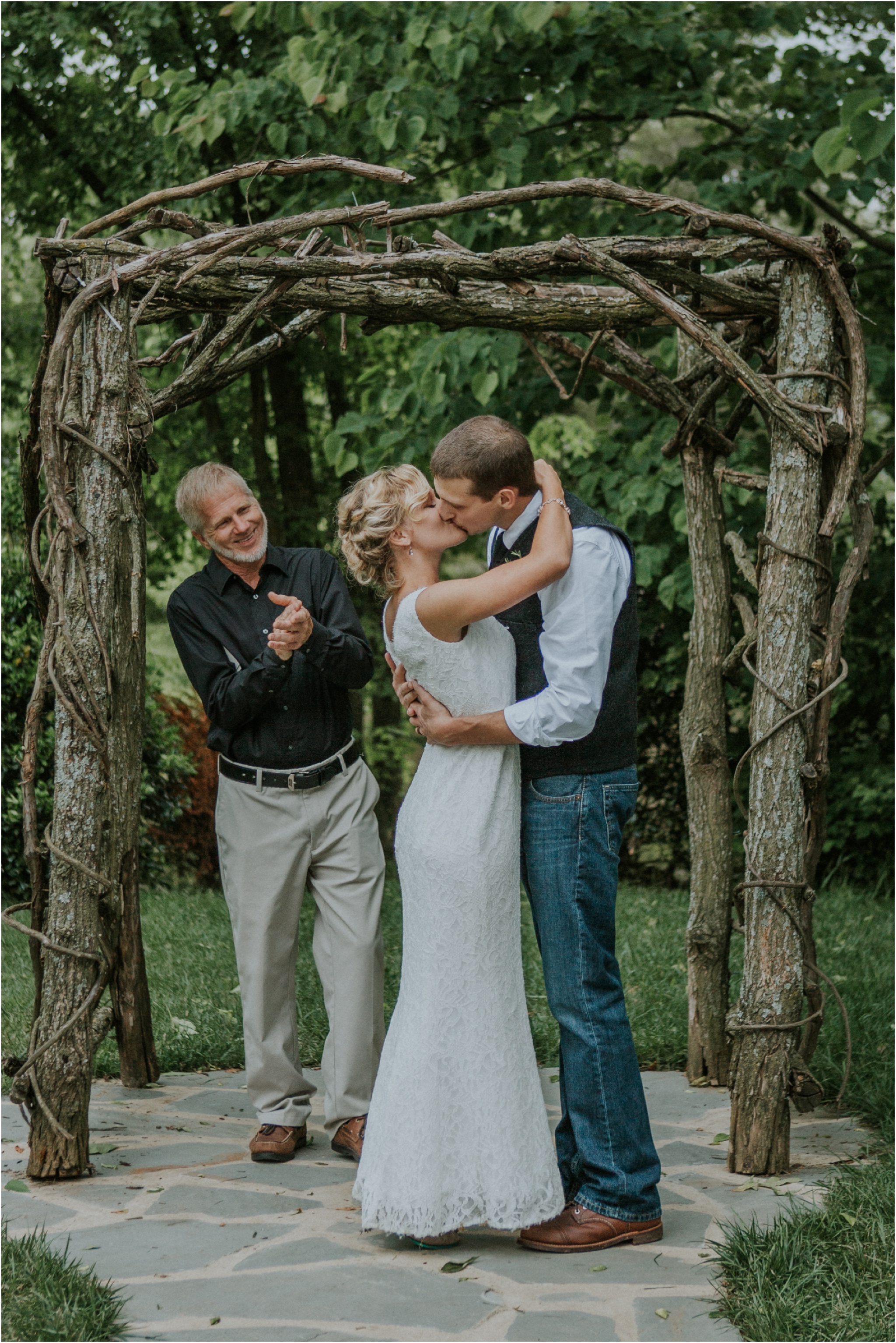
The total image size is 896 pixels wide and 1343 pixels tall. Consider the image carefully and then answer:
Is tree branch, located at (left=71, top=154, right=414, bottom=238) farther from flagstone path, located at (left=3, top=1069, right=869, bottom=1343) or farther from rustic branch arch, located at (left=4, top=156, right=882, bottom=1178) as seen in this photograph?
flagstone path, located at (left=3, top=1069, right=869, bottom=1343)

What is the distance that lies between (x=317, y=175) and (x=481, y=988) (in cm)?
596

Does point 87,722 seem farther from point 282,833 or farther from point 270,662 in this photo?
point 282,833

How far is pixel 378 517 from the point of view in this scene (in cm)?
322

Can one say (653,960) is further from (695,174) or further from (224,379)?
(695,174)

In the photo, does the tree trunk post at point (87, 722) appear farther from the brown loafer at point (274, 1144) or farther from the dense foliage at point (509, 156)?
the dense foliage at point (509, 156)

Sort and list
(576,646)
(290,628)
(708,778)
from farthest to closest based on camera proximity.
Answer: (708,778), (290,628), (576,646)

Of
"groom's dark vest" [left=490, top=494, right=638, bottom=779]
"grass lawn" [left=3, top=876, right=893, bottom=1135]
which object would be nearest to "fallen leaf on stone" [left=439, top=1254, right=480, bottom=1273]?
"groom's dark vest" [left=490, top=494, right=638, bottom=779]

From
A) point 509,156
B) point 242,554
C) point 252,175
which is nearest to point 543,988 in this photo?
point 242,554

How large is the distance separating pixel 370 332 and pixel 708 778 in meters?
2.08

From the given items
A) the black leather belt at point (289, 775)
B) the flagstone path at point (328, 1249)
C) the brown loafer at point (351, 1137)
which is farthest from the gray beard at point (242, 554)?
the flagstone path at point (328, 1249)

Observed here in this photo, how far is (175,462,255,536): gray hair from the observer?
396cm

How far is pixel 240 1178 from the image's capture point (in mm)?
3881

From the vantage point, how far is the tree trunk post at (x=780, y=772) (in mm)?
3818

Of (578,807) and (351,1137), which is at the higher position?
(578,807)
